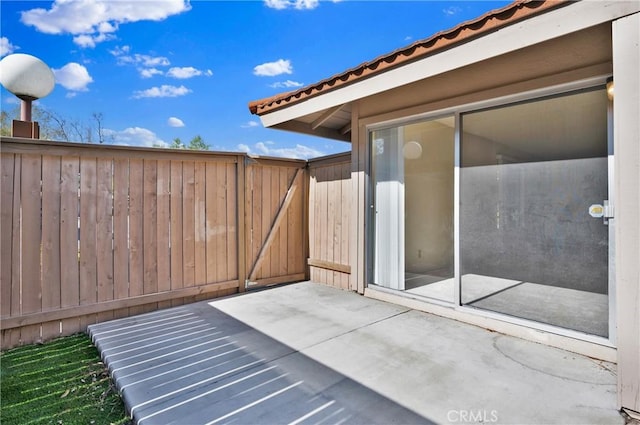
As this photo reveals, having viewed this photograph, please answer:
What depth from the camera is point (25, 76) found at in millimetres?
3689

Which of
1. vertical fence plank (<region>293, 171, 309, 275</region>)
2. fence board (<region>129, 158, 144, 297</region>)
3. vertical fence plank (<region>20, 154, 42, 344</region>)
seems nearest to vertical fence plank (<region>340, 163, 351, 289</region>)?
vertical fence plank (<region>293, 171, 309, 275</region>)

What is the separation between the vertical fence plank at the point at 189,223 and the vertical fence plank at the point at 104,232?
2.69ft

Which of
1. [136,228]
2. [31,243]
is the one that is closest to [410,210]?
[136,228]

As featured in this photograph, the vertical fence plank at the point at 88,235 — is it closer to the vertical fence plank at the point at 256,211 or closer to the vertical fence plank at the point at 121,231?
the vertical fence plank at the point at 121,231

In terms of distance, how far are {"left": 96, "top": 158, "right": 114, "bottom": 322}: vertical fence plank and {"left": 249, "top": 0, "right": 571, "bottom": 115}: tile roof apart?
2276mm

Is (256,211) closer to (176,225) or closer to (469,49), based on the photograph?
(176,225)

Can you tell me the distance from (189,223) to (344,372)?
2908 millimetres

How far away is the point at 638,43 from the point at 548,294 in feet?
6.60

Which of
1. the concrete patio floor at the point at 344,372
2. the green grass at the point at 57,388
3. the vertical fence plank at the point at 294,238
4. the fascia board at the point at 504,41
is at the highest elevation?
the fascia board at the point at 504,41

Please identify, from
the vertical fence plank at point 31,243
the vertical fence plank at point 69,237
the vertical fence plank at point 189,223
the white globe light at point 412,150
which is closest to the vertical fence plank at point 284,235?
the vertical fence plank at point 189,223

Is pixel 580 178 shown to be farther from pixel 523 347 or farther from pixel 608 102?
pixel 523 347

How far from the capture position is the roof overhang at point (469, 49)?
2.12 metres

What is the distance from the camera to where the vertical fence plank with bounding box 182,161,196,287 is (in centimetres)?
435

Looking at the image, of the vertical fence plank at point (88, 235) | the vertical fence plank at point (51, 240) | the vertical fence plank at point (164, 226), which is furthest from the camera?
the vertical fence plank at point (164, 226)
